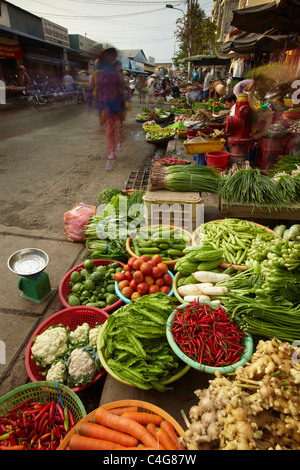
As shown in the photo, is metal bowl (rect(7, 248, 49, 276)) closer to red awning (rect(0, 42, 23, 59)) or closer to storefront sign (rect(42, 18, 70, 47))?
storefront sign (rect(42, 18, 70, 47))

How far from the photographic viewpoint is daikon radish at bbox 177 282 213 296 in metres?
2.43

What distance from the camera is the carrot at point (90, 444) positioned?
1.51 meters

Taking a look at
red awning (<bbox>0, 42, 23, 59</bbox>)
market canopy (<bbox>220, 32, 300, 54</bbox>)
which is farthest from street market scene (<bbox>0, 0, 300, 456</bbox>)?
red awning (<bbox>0, 42, 23, 59</bbox>)

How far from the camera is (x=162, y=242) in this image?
3240mm

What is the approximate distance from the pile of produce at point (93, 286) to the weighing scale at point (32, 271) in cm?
40

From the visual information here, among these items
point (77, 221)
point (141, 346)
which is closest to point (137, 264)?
point (141, 346)

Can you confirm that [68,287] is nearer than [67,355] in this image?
No

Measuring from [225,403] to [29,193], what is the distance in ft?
21.8

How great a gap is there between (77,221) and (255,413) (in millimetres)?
3843

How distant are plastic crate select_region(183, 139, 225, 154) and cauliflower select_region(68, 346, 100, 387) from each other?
4424 millimetres

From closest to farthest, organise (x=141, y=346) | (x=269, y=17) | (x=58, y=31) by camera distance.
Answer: (x=141, y=346) < (x=58, y=31) < (x=269, y=17)

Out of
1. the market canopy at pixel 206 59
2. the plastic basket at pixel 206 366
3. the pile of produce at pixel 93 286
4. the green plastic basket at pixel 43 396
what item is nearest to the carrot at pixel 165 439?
the plastic basket at pixel 206 366

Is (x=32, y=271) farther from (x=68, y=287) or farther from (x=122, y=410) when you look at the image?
(x=122, y=410)

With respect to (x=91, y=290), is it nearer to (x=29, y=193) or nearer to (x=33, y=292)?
(x=33, y=292)
